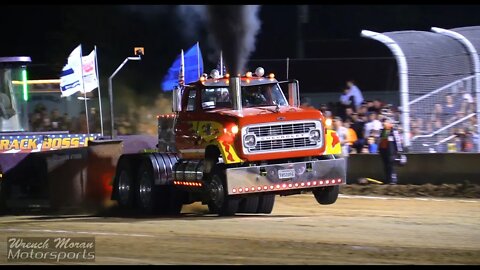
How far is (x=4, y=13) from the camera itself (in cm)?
3656

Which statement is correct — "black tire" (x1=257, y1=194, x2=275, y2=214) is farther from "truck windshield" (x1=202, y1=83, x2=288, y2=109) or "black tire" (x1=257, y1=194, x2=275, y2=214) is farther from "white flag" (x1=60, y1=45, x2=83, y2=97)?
"white flag" (x1=60, y1=45, x2=83, y2=97)

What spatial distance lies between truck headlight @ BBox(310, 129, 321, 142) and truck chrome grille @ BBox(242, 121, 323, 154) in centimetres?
5

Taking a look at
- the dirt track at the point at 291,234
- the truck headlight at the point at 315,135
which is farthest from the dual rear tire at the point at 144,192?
the truck headlight at the point at 315,135

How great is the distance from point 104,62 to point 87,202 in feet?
60.4

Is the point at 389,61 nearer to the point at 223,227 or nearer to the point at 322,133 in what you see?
the point at 322,133

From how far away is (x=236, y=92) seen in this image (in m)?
14.2

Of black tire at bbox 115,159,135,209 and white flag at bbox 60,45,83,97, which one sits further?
white flag at bbox 60,45,83,97

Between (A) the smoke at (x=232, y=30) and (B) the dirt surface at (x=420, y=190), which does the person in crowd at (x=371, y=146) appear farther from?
(A) the smoke at (x=232, y=30)

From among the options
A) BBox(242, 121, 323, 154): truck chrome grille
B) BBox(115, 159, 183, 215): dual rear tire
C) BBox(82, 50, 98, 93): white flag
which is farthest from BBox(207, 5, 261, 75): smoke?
BBox(82, 50, 98, 93): white flag

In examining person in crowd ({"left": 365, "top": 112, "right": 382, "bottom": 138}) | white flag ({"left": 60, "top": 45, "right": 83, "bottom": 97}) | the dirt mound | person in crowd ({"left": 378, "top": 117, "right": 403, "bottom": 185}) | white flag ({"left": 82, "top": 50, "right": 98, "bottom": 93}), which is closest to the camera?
the dirt mound

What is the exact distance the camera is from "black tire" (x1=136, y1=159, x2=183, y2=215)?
15219 millimetres

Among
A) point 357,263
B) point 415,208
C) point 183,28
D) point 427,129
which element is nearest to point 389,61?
Result: point 183,28

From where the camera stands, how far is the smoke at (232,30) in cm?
1453

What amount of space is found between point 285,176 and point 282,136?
0.66 meters
